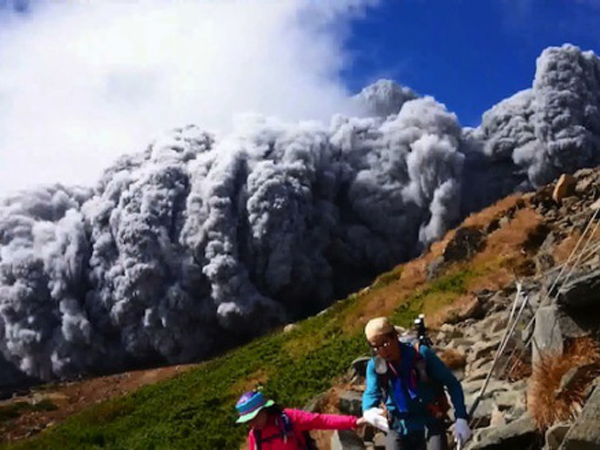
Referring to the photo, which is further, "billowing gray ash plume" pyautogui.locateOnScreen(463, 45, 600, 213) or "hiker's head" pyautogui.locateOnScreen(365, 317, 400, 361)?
"billowing gray ash plume" pyautogui.locateOnScreen(463, 45, 600, 213)

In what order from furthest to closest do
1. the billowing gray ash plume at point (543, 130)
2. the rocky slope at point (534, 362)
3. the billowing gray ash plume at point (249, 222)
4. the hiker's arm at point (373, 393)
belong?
1. the billowing gray ash plume at point (543, 130)
2. the billowing gray ash plume at point (249, 222)
3. the rocky slope at point (534, 362)
4. the hiker's arm at point (373, 393)

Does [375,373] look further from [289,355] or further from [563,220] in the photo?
[289,355]

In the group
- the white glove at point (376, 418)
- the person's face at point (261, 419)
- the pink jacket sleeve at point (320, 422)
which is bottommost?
the white glove at point (376, 418)

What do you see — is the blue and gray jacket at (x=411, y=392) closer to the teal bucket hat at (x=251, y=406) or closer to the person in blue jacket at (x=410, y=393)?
the person in blue jacket at (x=410, y=393)

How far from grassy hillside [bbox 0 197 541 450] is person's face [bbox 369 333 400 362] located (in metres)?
11.1

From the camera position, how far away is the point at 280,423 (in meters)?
5.68

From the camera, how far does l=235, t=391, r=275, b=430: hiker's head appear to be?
18.5 ft

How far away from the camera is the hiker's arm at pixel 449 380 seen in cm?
572

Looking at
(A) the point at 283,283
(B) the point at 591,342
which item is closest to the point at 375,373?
(B) the point at 591,342

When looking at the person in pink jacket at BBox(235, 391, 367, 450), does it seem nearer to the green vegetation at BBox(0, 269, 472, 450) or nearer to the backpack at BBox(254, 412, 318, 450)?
the backpack at BBox(254, 412, 318, 450)

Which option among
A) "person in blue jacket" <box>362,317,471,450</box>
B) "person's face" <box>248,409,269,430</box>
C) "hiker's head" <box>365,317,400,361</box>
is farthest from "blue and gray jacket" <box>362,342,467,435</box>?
"person's face" <box>248,409,269,430</box>

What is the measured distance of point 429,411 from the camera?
5836mm

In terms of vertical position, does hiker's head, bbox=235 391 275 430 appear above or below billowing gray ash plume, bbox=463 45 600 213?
below

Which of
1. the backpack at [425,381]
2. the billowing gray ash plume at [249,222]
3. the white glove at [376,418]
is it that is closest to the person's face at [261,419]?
the white glove at [376,418]
